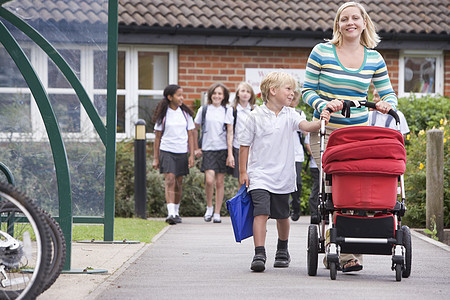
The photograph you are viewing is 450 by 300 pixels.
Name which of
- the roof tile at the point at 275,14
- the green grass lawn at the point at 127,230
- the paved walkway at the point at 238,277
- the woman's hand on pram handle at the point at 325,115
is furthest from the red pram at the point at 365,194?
the roof tile at the point at 275,14

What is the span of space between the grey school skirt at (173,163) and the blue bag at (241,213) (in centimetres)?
474

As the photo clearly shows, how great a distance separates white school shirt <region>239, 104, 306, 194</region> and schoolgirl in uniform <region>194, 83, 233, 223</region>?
4889 mm

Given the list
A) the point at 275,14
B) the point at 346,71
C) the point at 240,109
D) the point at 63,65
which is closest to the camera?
the point at 346,71

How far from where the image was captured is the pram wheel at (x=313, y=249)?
631 cm

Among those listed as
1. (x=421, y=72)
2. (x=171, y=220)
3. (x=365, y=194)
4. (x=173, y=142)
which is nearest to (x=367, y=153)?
(x=365, y=194)

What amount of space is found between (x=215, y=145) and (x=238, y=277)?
569 centimetres

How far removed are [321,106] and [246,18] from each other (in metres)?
9.74

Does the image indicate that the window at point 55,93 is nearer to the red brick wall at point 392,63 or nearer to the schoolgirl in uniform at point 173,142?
the schoolgirl in uniform at point 173,142

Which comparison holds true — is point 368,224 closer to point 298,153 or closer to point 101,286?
point 101,286

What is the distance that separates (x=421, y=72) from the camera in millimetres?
16906

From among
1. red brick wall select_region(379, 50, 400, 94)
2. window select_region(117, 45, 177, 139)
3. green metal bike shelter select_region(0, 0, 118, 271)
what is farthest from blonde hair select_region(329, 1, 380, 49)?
red brick wall select_region(379, 50, 400, 94)

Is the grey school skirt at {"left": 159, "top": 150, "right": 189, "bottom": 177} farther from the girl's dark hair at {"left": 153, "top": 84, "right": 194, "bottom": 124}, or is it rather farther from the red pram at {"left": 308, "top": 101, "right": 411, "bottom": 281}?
the red pram at {"left": 308, "top": 101, "right": 411, "bottom": 281}

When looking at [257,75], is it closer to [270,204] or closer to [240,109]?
[240,109]

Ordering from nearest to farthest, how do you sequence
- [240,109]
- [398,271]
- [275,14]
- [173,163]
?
[398,271]
[173,163]
[240,109]
[275,14]
